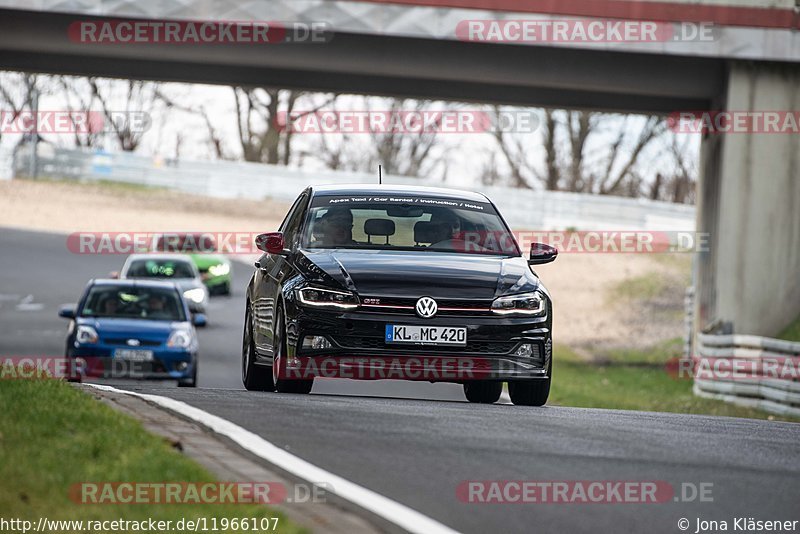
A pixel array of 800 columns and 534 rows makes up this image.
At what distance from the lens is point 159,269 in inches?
1262

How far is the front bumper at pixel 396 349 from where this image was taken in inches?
436

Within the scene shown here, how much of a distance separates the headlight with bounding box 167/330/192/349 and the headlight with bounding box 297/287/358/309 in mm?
7851

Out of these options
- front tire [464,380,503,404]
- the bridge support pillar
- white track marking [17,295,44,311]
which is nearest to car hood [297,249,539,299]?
front tire [464,380,503,404]

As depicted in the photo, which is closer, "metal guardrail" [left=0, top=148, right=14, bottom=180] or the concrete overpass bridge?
the concrete overpass bridge

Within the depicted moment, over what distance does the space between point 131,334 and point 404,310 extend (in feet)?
26.8

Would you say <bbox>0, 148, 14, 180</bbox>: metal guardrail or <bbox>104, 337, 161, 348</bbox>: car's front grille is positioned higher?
<bbox>0, 148, 14, 180</bbox>: metal guardrail

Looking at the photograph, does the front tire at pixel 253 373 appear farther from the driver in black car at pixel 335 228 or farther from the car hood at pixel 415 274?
the car hood at pixel 415 274

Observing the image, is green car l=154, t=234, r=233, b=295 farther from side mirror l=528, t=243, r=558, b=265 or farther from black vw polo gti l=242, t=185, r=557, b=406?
side mirror l=528, t=243, r=558, b=265

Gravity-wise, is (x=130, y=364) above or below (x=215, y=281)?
below

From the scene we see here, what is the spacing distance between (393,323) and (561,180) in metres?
60.3

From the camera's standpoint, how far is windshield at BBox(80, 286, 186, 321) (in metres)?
19.2

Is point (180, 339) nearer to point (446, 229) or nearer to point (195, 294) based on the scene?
point (446, 229)

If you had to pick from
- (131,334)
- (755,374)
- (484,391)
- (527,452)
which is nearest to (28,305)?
(131,334)

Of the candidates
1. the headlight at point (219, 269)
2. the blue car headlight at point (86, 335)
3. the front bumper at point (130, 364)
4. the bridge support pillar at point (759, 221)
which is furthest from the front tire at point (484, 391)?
the headlight at point (219, 269)
